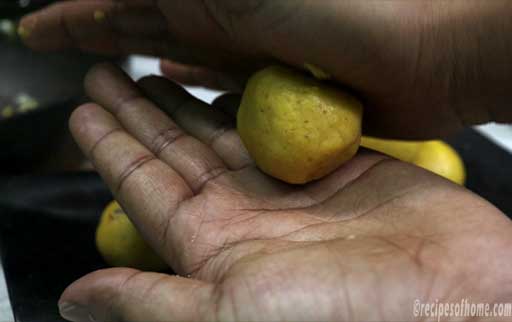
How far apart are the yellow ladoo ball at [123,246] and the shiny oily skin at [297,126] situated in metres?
0.35

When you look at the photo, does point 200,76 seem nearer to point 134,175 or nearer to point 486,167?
point 134,175

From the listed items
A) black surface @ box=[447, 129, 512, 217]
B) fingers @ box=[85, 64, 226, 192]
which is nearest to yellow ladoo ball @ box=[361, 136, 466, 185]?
black surface @ box=[447, 129, 512, 217]

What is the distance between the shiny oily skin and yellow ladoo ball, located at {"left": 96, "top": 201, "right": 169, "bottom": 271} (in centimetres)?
35

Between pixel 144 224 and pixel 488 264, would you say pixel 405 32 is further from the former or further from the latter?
pixel 144 224

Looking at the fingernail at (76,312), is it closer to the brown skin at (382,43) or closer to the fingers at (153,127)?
the fingers at (153,127)

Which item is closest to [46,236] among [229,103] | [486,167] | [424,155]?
[229,103]

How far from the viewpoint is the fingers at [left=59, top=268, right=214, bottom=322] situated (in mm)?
709

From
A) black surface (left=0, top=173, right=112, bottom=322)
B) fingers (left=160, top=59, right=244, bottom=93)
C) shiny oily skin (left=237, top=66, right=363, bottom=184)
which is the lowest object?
black surface (left=0, top=173, right=112, bottom=322)

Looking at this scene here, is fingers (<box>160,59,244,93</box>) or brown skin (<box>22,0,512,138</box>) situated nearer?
brown skin (<box>22,0,512,138</box>)

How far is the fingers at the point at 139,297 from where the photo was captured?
0.71 metres

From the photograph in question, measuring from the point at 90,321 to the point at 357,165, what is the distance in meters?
0.55

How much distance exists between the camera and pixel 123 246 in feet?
3.80

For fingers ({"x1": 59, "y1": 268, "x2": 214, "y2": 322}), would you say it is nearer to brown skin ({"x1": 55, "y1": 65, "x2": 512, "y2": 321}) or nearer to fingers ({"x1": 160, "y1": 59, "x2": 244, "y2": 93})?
brown skin ({"x1": 55, "y1": 65, "x2": 512, "y2": 321})

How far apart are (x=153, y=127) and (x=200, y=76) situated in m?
0.45
